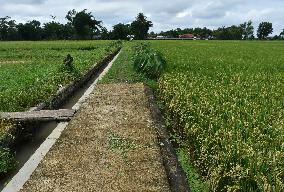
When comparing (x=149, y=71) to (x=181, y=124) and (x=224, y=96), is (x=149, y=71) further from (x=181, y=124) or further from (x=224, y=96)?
(x=181, y=124)

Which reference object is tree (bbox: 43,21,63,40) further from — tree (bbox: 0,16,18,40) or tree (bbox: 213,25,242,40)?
tree (bbox: 213,25,242,40)

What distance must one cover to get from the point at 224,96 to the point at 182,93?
94 centimetres

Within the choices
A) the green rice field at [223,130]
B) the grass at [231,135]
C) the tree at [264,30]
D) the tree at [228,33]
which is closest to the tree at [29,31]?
the tree at [228,33]

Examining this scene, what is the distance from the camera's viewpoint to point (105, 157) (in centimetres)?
614

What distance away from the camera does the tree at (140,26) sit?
3979 inches

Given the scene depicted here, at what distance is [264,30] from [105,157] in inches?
5156

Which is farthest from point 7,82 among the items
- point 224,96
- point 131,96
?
point 224,96

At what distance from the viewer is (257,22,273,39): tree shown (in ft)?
420

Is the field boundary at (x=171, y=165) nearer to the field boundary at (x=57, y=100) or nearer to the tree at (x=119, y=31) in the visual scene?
the field boundary at (x=57, y=100)

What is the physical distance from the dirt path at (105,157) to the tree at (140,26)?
304 feet

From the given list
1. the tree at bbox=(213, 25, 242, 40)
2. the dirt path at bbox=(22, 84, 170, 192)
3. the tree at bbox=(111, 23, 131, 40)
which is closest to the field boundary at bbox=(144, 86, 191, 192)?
the dirt path at bbox=(22, 84, 170, 192)

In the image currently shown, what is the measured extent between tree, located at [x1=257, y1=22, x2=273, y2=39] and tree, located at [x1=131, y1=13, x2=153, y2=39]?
43.1 m

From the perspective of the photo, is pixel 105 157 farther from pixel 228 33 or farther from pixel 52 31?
pixel 228 33

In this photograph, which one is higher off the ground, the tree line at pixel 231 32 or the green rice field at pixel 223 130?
the green rice field at pixel 223 130
